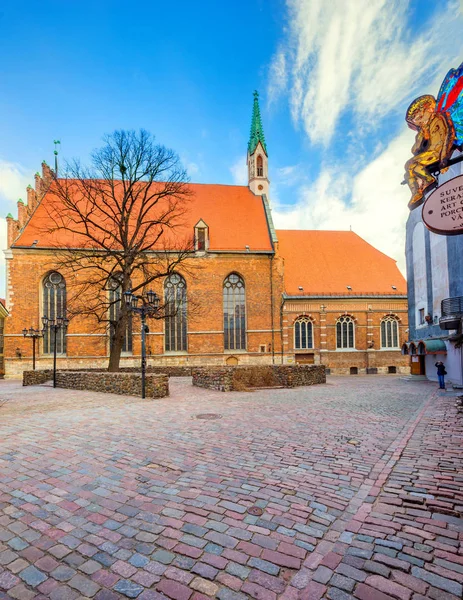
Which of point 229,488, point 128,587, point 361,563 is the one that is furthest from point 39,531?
point 361,563

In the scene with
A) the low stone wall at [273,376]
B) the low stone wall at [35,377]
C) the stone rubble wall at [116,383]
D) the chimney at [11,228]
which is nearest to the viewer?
the stone rubble wall at [116,383]

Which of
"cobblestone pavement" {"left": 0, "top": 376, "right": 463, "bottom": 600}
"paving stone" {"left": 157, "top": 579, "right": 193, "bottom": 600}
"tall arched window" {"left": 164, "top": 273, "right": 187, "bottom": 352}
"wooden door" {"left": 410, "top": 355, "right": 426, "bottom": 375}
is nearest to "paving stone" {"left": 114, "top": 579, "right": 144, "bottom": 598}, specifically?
"cobblestone pavement" {"left": 0, "top": 376, "right": 463, "bottom": 600}

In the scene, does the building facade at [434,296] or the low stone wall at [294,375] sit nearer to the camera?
the building facade at [434,296]

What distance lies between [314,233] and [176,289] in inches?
616

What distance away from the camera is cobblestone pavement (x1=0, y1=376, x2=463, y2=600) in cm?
295

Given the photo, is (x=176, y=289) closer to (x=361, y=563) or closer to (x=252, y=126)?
(x=252, y=126)

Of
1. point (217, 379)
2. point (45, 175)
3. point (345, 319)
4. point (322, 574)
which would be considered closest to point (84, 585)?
point (322, 574)

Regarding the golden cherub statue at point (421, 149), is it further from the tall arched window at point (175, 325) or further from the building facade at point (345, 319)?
the tall arched window at point (175, 325)

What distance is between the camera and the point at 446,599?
273 centimetres

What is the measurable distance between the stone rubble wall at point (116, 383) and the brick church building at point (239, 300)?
1021cm

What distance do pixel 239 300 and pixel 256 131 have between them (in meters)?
18.4

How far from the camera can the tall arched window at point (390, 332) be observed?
33188 millimetres

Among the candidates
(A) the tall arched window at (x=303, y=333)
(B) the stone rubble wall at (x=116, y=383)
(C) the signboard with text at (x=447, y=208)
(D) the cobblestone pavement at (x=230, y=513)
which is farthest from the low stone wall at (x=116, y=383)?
(A) the tall arched window at (x=303, y=333)

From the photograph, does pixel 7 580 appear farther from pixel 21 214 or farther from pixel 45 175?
pixel 45 175
